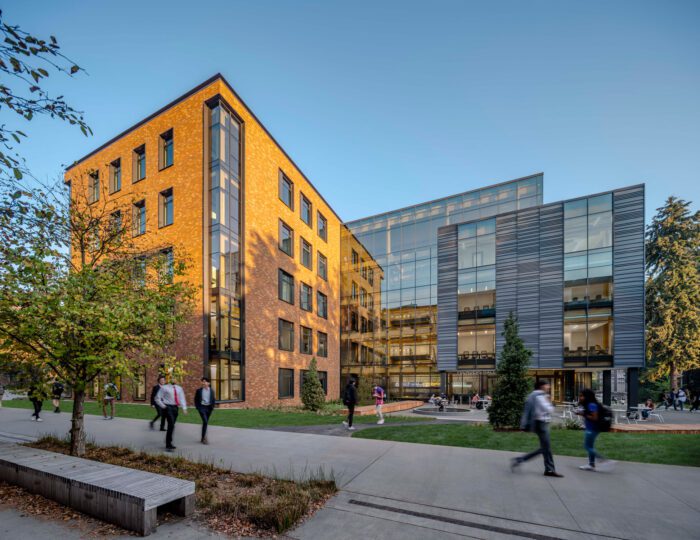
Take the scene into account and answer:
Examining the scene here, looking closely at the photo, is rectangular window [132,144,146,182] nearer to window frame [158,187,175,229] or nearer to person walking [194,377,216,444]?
window frame [158,187,175,229]

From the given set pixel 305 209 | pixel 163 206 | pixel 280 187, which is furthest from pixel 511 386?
pixel 305 209

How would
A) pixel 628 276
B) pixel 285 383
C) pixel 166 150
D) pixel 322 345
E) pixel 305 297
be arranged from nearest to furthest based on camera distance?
pixel 166 150, pixel 628 276, pixel 285 383, pixel 305 297, pixel 322 345

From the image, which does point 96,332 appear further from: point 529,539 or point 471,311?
point 471,311

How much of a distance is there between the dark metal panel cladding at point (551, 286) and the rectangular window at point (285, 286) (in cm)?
1966

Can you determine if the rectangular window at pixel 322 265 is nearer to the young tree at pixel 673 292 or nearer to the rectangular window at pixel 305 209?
Result: the rectangular window at pixel 305 209

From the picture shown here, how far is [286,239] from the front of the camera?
27.7 m

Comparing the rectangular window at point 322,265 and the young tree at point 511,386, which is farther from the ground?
the rectangular window at point 322,265

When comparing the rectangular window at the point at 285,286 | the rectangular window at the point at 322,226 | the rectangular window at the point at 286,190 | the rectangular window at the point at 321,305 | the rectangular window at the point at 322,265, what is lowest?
the rectangular window at the point at 321,305

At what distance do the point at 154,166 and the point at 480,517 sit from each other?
25056 millimetres

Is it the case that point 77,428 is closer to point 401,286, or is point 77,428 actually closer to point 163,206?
point 163,206

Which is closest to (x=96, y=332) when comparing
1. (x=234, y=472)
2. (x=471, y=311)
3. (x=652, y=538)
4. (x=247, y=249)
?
(x=234, y=472)

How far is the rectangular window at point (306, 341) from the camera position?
2896 centimetres

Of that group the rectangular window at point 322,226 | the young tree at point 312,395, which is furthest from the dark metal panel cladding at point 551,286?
the rectangular window at point 322,226

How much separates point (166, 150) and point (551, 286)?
29516 mm
